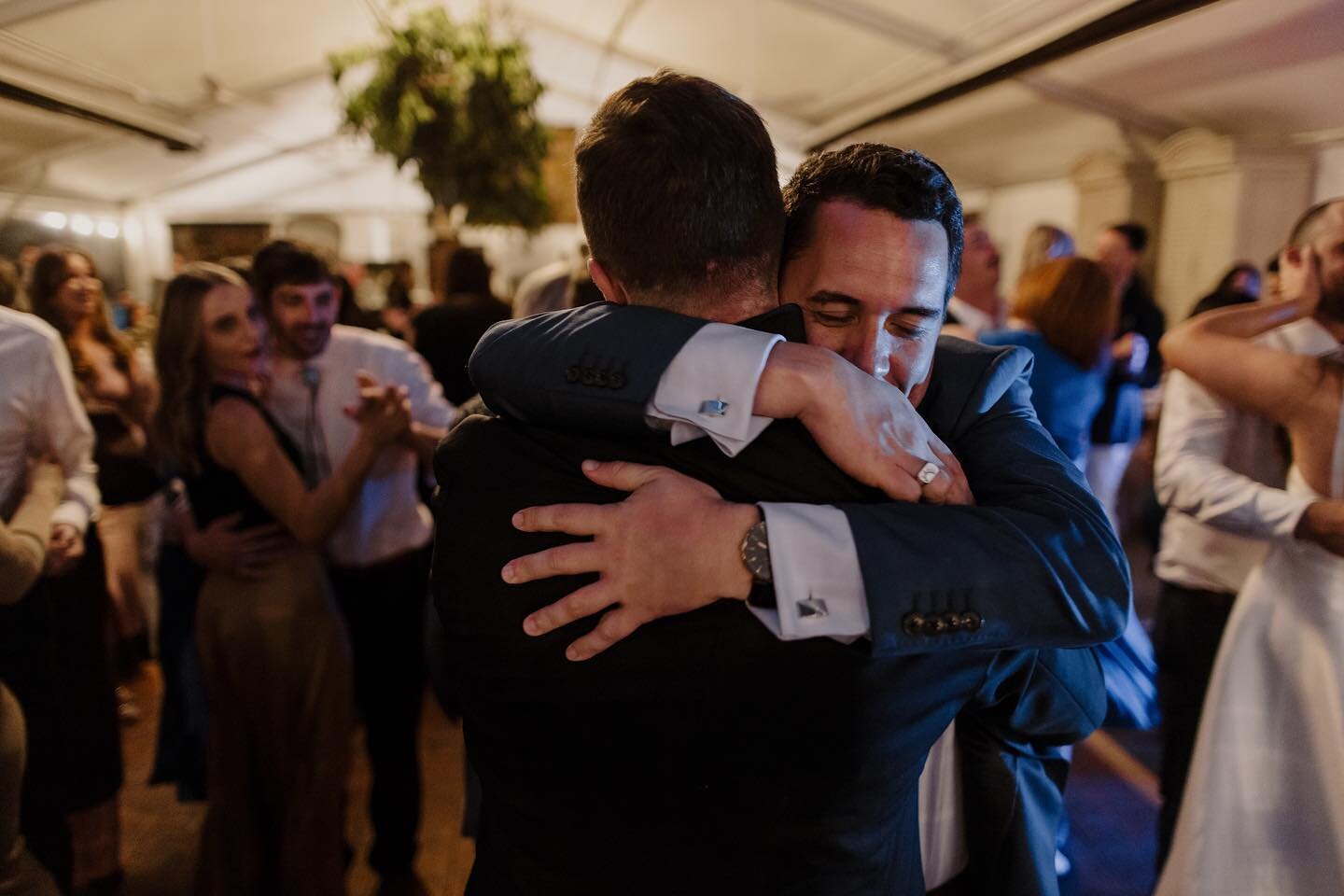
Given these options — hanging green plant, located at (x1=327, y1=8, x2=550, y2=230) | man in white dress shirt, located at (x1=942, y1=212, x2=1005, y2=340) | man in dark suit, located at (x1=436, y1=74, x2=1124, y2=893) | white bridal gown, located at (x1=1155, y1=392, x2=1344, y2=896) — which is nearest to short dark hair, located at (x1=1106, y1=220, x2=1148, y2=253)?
man in white dress shirt, located at (x1=942, y1=212, x2=1005, y2=340)

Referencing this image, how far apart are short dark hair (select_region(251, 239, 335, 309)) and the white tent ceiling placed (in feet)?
1.64

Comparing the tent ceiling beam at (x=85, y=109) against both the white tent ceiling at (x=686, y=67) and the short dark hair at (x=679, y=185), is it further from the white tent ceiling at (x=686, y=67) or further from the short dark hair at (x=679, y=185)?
the short dark hair at (x=679, y=185)

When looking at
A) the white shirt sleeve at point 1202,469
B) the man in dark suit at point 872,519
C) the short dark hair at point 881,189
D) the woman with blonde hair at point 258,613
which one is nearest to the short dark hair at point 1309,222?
the white shirt sleeve at point 1202,469

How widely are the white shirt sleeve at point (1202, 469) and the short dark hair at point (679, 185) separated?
1.63 m

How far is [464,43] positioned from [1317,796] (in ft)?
12.9

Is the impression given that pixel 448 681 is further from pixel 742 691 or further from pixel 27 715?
pixel 27 715

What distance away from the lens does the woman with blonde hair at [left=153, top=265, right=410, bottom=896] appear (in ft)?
6.69

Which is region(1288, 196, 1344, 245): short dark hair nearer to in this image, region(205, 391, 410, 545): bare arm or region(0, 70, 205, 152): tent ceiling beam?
region(205, 391, 410, 545): bare arm

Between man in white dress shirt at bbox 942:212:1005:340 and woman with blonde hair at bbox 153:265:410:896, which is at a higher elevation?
man in white dress shirt at bbox 942:212:1005:340

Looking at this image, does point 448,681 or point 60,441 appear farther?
point 60,441

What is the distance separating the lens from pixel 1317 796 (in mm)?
1691

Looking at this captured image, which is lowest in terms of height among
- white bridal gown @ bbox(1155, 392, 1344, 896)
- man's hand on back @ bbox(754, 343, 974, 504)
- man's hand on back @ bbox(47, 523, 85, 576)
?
white bridal gown @ bbox(1155, 392, 1344, 896)

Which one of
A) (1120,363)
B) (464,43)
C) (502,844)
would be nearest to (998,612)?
(502,844)

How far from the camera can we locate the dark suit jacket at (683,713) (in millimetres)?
794
